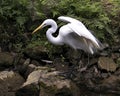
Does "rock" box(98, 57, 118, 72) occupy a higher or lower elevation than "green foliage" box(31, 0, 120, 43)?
lower

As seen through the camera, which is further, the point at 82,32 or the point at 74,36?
the point at 74,36

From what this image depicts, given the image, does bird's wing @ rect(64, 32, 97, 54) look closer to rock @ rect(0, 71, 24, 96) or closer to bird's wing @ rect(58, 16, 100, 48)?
bird's wing @ rect(58, 16, 100, 48)

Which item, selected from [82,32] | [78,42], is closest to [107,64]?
[78,42]

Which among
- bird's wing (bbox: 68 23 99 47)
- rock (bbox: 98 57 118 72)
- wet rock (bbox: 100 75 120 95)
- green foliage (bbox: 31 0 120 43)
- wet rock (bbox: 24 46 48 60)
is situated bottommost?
wet rock (bbox: 100 75 120 95)

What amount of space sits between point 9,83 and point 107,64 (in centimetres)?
196

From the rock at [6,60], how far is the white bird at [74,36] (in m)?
0.94

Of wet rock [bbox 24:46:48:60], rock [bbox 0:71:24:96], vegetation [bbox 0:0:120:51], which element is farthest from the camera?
vegetation [bbox 0:0:120:51]

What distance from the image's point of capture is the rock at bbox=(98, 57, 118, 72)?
910 centimetres

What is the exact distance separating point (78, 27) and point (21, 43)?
1.89 metres

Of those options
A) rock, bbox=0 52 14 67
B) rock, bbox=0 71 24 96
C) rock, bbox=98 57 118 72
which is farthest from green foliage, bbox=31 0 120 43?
rock, bbox=0 71 24 96

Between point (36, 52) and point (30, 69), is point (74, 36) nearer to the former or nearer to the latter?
point (36, 52)

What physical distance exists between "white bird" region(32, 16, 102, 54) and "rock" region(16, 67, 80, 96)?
0.72 m

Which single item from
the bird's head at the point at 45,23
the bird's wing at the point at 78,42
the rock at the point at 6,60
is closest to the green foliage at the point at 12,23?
the rock at the point at 6,60

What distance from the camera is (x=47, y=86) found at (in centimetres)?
828
